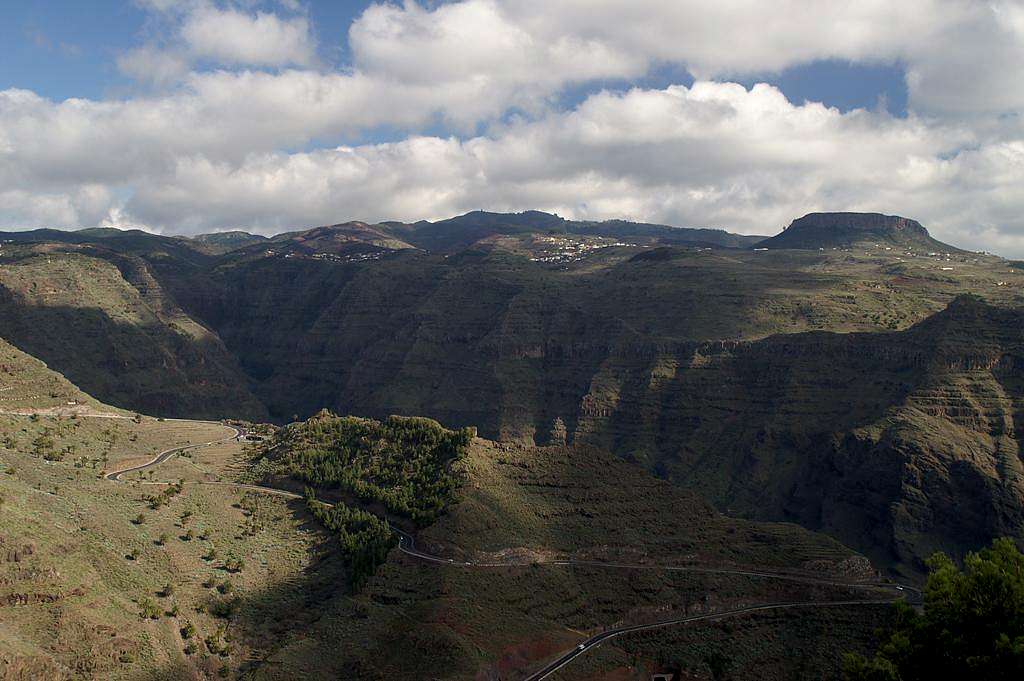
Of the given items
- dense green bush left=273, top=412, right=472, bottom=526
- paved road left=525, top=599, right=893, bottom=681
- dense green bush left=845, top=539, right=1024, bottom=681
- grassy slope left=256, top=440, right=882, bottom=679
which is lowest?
paved road left=525, top=599, right=893, bottom=681

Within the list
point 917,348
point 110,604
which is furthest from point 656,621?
point 917,348

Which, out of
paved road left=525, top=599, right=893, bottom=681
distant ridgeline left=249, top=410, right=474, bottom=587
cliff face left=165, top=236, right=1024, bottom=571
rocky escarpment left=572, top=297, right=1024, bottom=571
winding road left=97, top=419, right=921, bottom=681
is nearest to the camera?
paved road left=525, top=599, right=893, bottom=681

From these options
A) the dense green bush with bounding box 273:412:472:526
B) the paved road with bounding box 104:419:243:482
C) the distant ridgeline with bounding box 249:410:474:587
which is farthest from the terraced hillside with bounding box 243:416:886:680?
the paved road with bounding box 104:419:243:482

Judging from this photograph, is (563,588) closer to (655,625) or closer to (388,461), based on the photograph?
(655,625)

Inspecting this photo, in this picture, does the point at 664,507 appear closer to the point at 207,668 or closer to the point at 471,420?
the point at 207,668

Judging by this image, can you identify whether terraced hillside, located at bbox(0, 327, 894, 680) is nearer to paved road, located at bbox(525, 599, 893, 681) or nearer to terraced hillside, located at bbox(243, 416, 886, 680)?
terraced hillside, located at bbox(243, 416, 886, 680)

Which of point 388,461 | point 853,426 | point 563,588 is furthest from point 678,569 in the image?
point 853,426
